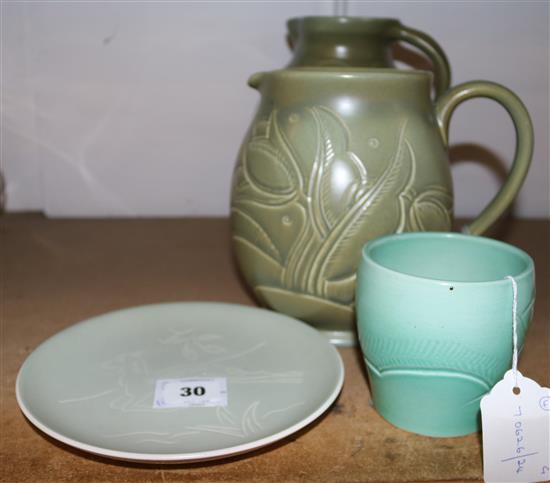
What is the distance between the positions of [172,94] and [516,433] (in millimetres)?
723

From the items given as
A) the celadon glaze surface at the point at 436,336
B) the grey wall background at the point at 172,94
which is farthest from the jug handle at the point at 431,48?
the celadon glaze surface at the point at 436,336

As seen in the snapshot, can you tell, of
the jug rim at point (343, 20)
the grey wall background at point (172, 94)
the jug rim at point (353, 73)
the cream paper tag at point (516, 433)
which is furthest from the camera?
the grey wall background at point (172, 94)

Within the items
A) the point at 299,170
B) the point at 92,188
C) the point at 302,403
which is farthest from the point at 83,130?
the point at 302,403

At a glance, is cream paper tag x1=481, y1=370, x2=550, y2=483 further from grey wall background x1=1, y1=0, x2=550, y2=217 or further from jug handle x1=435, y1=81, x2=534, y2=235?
grey wall background x1=1, y1=0, x2=550, y2=217

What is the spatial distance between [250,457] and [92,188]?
2.23ft

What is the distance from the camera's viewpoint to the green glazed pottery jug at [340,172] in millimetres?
557

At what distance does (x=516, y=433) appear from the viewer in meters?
0.42

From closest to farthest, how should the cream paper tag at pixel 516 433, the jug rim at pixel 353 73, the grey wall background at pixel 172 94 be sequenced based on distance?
the cream paper tag at pixel 516 433 → the jug rim at pixel 353 73 → the grey wall background at pixel 172 94

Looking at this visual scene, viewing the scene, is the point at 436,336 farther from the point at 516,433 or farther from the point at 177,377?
the point at 177,377

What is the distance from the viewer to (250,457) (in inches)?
18.2

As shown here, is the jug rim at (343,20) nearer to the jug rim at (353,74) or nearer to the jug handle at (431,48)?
the jug handle at (431,48)

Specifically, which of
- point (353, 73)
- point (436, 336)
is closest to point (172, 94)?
point (353, 73)

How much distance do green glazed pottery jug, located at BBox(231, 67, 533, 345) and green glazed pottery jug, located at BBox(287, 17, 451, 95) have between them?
0.67 feet

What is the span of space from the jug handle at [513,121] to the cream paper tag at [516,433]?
0.66ft
